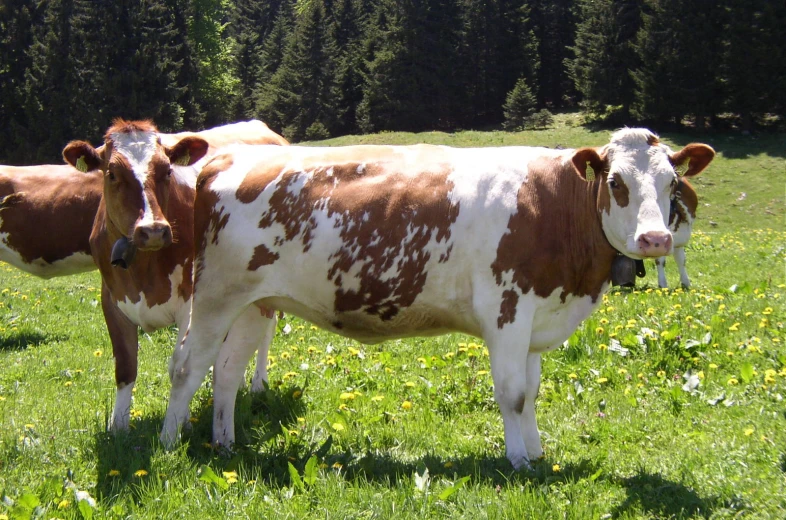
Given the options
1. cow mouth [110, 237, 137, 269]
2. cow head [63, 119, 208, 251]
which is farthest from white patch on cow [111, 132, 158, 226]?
cow mouth [110, 237, 137, 269]

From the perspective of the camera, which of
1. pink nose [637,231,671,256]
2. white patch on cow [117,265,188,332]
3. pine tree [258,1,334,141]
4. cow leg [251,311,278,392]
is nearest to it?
pink nose [637,231,671,256]

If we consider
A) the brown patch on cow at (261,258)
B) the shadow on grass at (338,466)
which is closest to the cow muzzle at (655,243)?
the shadow on grass at (338,466)

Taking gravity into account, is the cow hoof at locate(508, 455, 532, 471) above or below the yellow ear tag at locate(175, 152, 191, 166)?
below

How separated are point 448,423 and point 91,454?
2.76 m

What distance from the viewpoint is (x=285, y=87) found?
6962 cm

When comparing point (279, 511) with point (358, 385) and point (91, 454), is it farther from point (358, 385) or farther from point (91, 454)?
point (358, 385)

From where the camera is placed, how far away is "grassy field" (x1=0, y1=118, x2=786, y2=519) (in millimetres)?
4406

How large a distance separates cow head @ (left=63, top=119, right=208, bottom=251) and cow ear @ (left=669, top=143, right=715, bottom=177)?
3.85 m

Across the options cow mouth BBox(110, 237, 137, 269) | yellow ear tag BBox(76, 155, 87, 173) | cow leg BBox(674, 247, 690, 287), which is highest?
yellow ear tag BBox(76, 155, 87, 173)

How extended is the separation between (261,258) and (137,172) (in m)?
1.25

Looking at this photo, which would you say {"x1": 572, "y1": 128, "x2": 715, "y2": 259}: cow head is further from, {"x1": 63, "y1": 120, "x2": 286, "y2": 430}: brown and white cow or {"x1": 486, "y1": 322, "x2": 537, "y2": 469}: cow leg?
{"x1": 63, "y1": 120, "x2": 286, "y2": 430}: brown and white cow

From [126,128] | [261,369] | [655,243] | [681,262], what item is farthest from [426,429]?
[681,262]

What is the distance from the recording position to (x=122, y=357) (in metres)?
6.35

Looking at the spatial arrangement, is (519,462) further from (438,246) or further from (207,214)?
(207,214)
